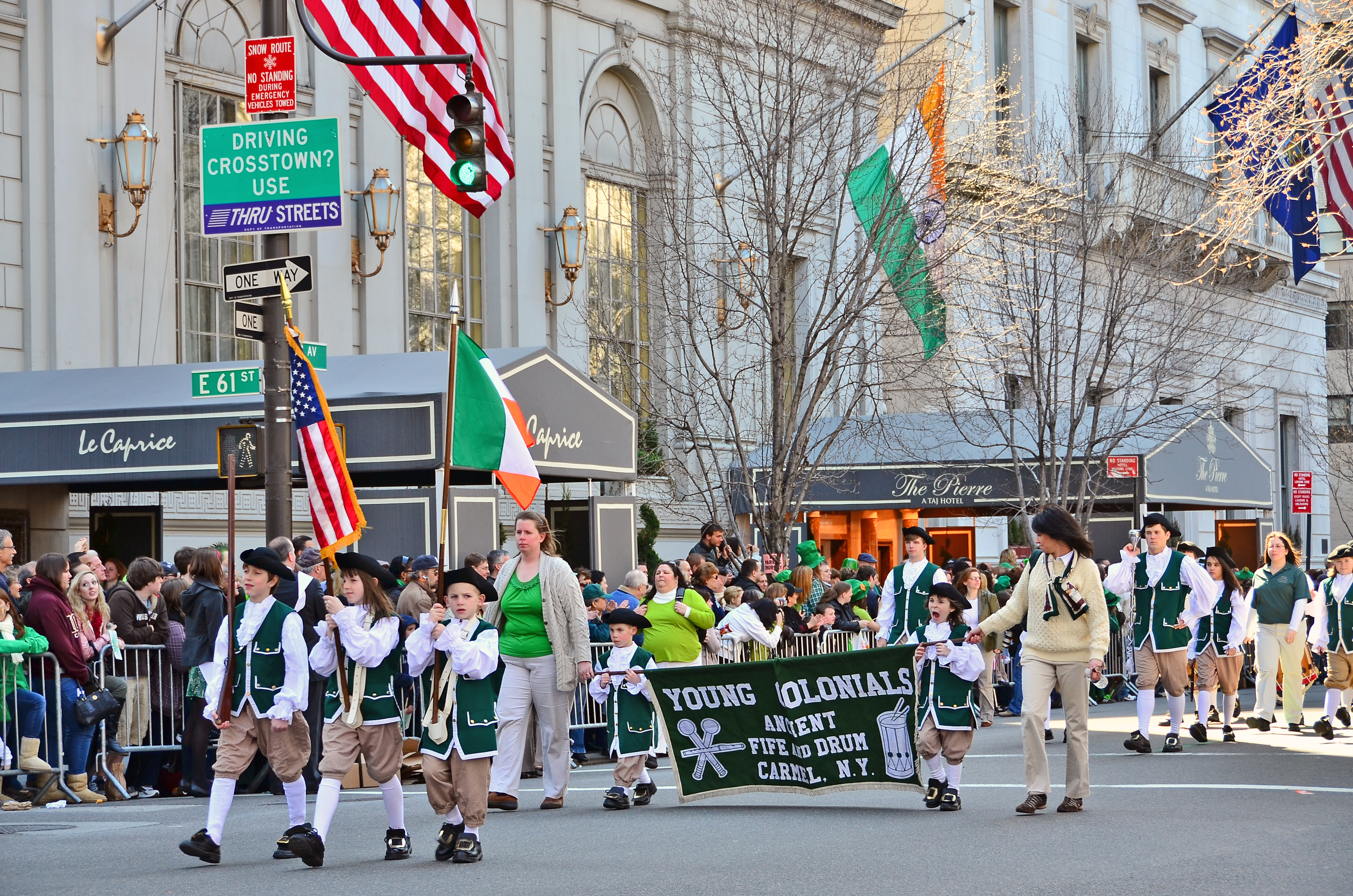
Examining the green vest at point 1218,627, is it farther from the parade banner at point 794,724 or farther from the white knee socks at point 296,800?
the white knee socks at point 296,800

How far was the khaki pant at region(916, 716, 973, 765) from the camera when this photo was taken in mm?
10984

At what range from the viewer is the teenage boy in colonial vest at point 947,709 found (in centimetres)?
1097

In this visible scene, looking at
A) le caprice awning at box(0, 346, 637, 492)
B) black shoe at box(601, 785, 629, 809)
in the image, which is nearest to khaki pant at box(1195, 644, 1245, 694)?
le caprice awning at box(0, 346, 637, 492)

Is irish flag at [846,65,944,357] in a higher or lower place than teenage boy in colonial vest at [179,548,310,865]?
higher

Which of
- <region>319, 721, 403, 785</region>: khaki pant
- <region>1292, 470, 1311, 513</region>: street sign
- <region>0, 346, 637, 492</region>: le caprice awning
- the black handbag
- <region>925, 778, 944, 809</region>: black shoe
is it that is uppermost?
<region>0, 346, 637, 492</region>: le caprice awning

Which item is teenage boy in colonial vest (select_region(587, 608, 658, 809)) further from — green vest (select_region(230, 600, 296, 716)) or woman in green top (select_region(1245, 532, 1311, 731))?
woman in green top (select_region(1245, 532, 1311, 731))

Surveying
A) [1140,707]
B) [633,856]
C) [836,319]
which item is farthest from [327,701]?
[836,319]

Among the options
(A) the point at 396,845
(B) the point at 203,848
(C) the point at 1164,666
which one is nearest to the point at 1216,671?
(C) the point at 1164,666

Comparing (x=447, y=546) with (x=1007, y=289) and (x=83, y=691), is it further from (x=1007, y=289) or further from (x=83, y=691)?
(x=1007, y=289)

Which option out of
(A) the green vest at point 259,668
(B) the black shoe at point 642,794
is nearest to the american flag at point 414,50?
(B) the black shoe at point 642,794

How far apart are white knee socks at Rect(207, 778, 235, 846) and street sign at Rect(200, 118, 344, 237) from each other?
432cm

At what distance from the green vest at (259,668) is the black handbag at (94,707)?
3438 millimetres

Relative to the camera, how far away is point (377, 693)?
30.0 ft

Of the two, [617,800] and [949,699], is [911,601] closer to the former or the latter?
[949,699]
